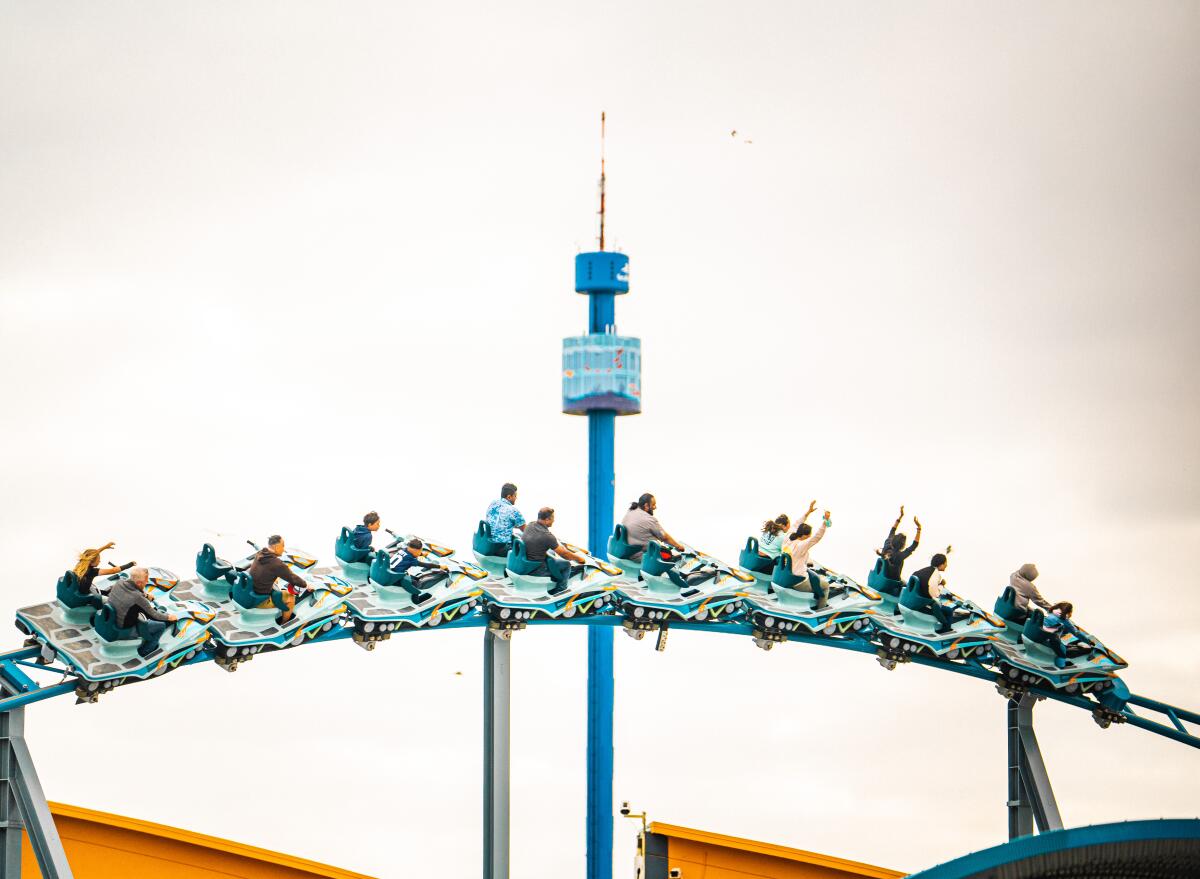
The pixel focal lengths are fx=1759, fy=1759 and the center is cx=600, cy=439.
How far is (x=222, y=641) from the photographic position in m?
15.3

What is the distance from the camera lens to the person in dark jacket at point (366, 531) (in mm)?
→ 16891

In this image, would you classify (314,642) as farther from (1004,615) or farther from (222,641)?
(1004,615)

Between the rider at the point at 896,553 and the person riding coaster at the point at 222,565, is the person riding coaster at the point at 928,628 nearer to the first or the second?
the rider at the point at 896,553

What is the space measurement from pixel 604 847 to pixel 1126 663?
20.4ft

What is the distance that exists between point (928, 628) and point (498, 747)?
4.69 meters

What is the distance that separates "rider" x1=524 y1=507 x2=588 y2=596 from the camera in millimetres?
16641

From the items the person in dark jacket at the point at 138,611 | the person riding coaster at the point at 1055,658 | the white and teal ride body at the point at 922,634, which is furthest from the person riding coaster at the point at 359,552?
the person riding coaster at the point at 1055,658

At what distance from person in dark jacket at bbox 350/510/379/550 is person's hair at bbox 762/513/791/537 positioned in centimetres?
399

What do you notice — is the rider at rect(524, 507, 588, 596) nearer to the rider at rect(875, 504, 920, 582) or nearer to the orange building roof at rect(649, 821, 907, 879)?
the orange building roof at rect(649, 821, 907, 879)

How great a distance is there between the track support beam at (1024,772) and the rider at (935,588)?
151 cm

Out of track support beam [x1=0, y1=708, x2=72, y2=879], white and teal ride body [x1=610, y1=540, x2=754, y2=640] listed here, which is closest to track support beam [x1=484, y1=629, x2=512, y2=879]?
white and teal ride body [x1=610, y1=540, x2=754, y2=640]

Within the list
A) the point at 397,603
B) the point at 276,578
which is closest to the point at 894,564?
the point at 397,603

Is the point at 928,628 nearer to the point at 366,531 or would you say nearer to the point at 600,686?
the point at 600,686

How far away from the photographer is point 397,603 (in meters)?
16.2
